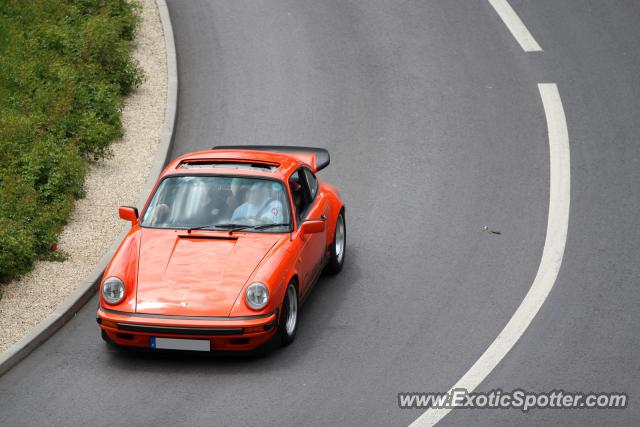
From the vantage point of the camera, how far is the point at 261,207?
11.2 metres

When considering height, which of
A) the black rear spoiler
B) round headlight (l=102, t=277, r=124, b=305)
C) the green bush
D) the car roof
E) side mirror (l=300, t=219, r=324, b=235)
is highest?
the car roof

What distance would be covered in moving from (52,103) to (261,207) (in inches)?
233

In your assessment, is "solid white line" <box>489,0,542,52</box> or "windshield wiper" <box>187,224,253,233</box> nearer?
"windshield wiper" <box>187,224,253,233</box>

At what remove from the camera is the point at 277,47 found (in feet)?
63.0

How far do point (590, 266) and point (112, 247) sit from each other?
5.83 meters

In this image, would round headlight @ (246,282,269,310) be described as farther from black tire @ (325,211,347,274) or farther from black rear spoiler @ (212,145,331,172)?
black rear spoiler @ (212,145,331,172)

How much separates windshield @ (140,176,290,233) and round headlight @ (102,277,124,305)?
44.4 inches

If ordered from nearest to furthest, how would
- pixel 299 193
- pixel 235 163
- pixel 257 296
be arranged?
pixel 257 296, pixel 235 163, pixel 299 193

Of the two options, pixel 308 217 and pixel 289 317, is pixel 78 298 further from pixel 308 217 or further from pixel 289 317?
pixel 308 217

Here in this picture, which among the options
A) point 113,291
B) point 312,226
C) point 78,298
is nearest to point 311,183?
point 312,226

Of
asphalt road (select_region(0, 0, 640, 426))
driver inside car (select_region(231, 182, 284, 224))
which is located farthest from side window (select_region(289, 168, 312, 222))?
asphalt road (select_region(0, 0, 640, 426))

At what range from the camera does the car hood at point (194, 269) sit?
9859 mm

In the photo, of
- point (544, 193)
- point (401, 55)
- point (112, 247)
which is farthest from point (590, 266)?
point (401, 55)

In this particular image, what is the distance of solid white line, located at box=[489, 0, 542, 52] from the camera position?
63.4 ft
